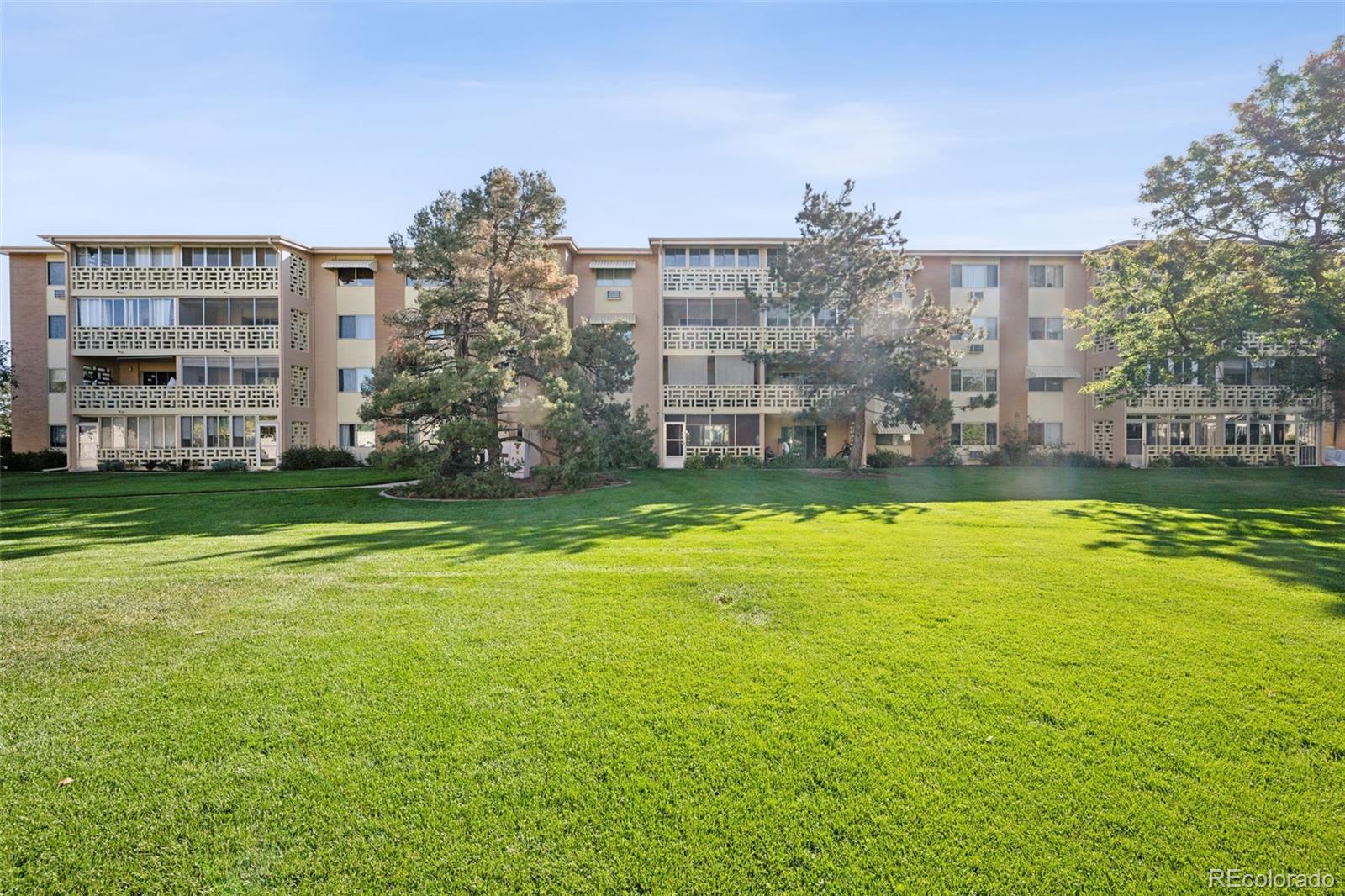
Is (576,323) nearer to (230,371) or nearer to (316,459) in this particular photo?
(316,459)

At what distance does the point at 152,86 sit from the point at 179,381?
25.6 m

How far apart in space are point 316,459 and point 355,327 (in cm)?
744

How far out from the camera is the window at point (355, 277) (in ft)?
106

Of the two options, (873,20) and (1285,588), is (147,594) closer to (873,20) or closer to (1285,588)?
(1285,588)

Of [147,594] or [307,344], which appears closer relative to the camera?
[147,594]

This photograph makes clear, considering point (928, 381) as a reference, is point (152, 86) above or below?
above

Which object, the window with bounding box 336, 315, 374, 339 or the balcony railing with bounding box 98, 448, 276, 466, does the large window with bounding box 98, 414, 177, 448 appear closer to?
the balcony railing with bounding box 98, 448, 276, 466

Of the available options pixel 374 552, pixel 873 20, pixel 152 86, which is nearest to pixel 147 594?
pixel 374 552

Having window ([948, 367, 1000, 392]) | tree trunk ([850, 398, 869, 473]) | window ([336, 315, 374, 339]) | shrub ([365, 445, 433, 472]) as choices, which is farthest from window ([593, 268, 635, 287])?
window ([948, 367, 1000, 392])

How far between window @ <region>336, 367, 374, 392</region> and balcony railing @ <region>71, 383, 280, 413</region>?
2.89 m

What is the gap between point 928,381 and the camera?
31875mm

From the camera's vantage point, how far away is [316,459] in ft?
96.6

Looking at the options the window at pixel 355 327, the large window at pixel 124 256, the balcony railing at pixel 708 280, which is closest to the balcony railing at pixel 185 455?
the window at pixel 355 327

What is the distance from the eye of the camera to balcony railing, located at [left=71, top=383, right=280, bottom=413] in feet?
97.8
